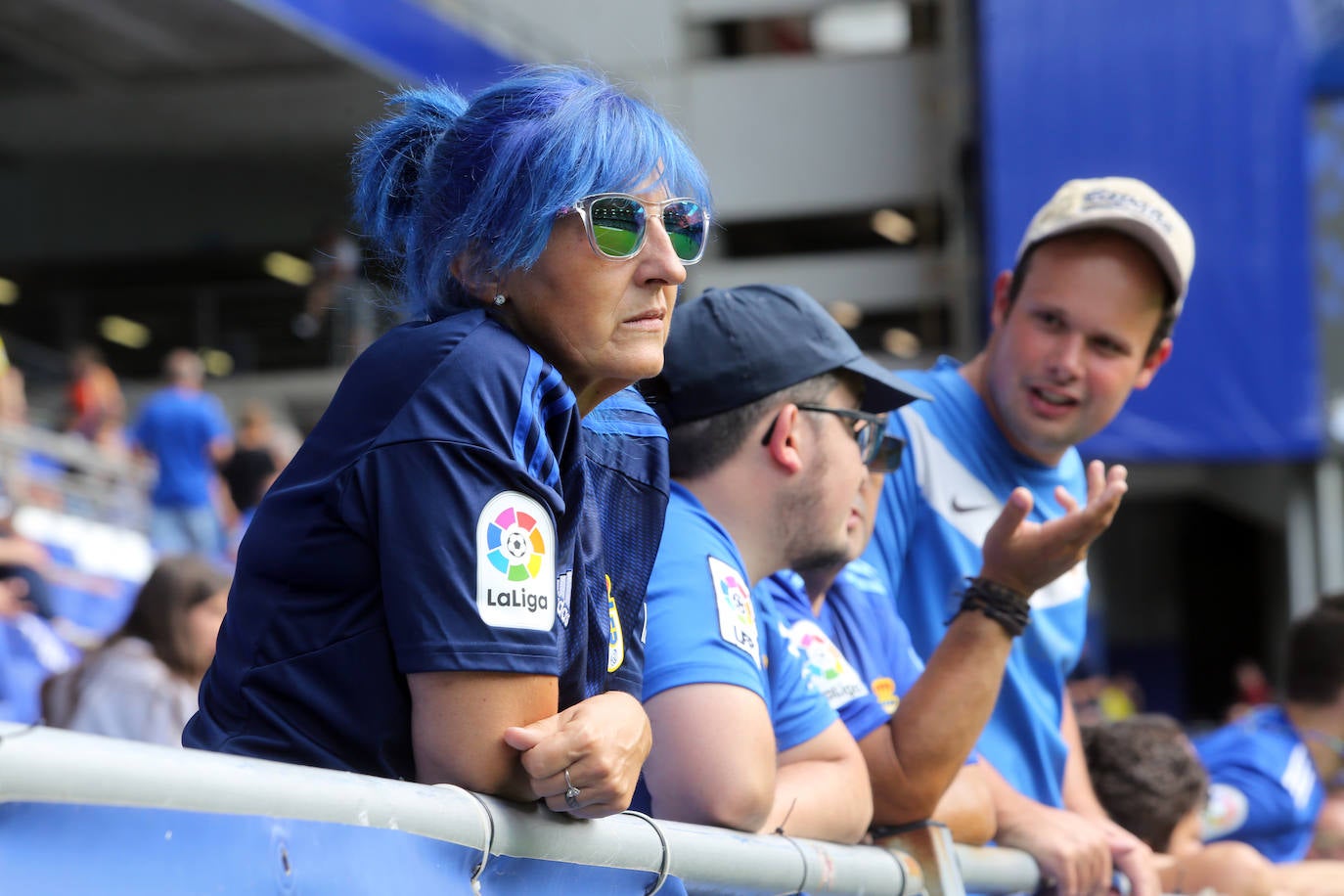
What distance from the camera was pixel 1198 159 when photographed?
50.9 feet

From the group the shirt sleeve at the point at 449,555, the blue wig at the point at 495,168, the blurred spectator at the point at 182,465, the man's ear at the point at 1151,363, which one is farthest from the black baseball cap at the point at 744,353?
the blurred spectator at the point at 182,465

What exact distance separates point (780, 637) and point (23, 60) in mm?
16611

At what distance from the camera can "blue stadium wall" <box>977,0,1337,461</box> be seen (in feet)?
49.6

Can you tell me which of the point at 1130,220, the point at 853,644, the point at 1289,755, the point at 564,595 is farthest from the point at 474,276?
the point at 1289,755

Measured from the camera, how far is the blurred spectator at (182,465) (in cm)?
1027

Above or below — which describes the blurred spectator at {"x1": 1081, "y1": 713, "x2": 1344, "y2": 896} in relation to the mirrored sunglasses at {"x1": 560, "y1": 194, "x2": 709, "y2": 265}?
below

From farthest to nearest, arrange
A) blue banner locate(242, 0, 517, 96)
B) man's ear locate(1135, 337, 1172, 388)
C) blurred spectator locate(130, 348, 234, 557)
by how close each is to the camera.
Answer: blue banner locate(242, 0, 517, 96) → blurred spectator locate(130, 348, 234, 557) → man's ear locate(1135, 337, 1172, 388)

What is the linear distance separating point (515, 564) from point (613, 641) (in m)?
0.31

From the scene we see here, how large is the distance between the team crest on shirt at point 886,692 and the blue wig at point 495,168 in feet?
3.65

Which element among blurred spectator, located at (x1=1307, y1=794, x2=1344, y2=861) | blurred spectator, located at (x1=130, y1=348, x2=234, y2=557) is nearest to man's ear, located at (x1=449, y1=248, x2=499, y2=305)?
blurred spectator, located at (x1=1307, y1=794, x2=1344, y2=861)

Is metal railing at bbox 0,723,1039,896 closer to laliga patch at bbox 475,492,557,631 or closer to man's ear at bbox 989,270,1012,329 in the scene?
laliga patch at bbox 475,492,557,631

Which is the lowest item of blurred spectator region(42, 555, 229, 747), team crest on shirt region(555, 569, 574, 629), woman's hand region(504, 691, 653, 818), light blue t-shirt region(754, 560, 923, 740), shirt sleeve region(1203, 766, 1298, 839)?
shirt sleeve region(1203, 766, 1298, 839)

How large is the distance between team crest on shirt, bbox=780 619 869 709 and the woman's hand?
86 cm

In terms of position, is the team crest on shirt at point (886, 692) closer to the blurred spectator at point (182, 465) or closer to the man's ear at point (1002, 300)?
the man's ear at point (1002, 300)
